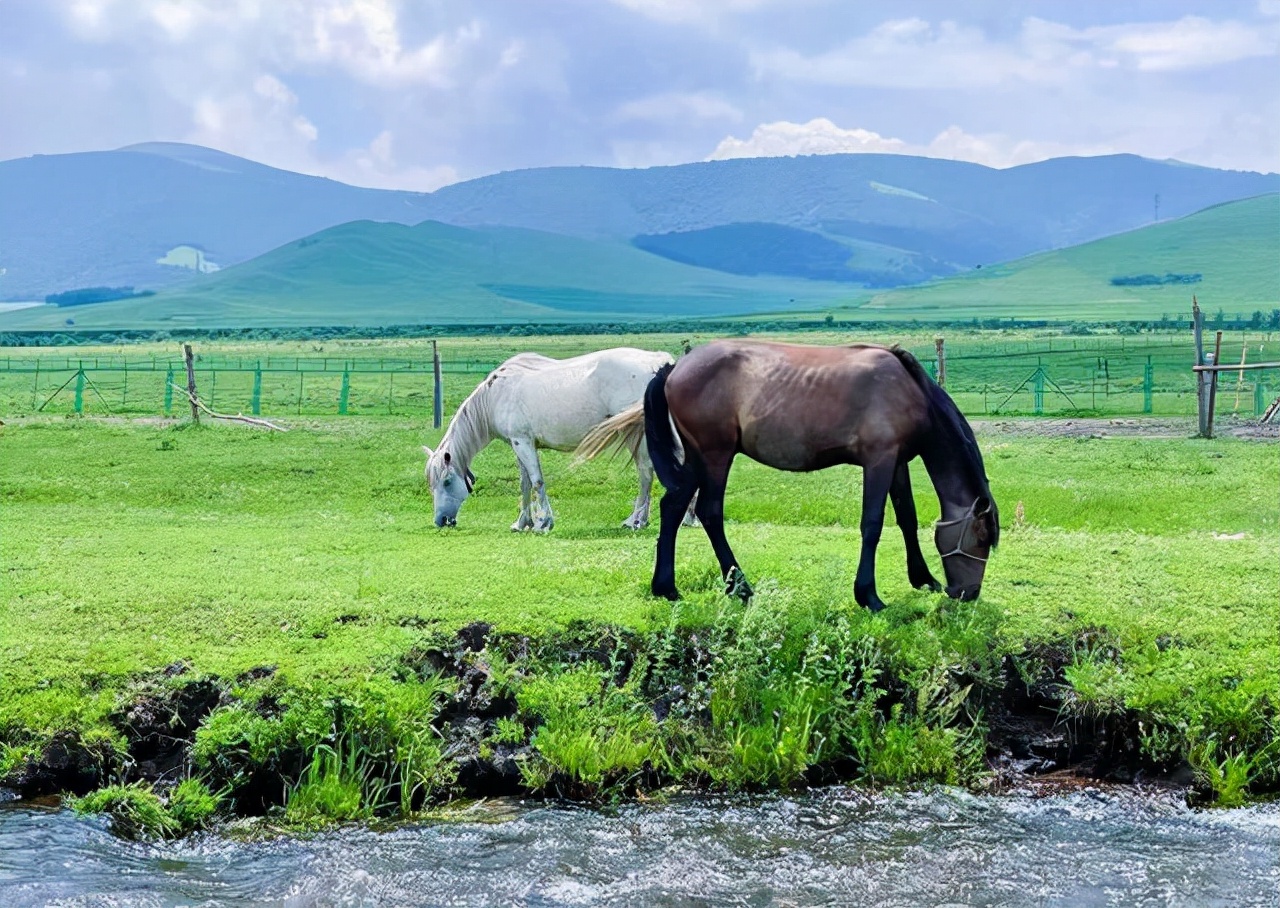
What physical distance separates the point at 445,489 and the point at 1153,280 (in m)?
166

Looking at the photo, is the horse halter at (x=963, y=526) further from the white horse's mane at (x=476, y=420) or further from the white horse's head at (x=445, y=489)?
the white horse's head at (x=445, y=489)

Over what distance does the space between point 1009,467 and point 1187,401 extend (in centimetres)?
2323

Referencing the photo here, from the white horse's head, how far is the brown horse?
214 inches

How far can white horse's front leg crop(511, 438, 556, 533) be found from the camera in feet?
47.7

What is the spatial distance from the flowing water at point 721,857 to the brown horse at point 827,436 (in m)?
2.19

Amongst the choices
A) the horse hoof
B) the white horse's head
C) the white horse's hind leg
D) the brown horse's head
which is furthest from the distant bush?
the horse hoof

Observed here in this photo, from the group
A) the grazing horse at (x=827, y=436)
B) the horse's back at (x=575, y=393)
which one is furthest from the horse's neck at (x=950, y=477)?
the horse's back at (x=575, y=393)

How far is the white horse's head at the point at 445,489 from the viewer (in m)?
15.1

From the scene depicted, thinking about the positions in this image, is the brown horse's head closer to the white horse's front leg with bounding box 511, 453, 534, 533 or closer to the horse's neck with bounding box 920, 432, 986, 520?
the horse's neck with bounding box 920, 432, 986, 520

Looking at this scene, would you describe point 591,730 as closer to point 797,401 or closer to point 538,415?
point 797,401

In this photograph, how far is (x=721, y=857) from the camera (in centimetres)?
735

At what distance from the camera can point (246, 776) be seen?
795cm

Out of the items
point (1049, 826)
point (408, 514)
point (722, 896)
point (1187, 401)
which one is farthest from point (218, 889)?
point (1187, 401)

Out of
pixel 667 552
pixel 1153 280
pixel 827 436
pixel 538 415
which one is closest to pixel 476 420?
pixel 538 415
